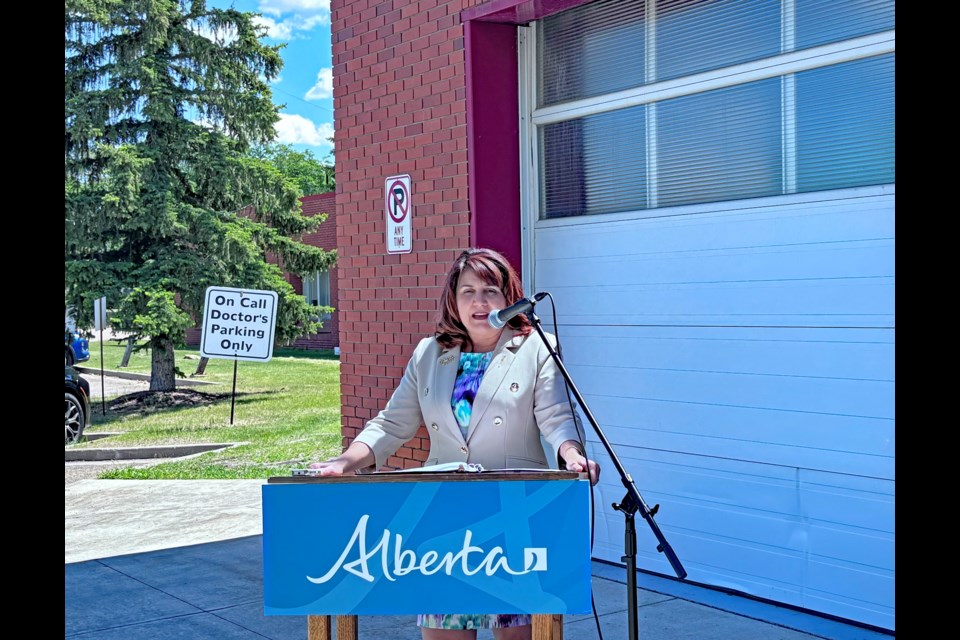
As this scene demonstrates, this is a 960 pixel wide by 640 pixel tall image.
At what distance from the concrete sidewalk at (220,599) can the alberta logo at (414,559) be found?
7.91 ft

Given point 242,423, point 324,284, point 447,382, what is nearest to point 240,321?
point 242,423

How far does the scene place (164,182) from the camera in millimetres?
21016

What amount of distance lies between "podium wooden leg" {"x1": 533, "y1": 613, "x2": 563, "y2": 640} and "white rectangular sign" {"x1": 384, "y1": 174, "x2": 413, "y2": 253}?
4.26 m

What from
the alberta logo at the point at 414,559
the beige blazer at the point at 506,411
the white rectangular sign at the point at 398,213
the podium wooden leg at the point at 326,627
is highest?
the white rectangular sign at the point at 398,213

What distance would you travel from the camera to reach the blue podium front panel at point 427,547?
2.90 m

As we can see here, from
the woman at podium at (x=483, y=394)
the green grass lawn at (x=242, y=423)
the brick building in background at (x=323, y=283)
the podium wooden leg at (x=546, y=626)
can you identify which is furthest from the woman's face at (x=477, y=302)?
the brick building in background at (x=323, y=283)

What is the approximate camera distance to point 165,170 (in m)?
21.1

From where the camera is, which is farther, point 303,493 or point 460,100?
point 460,100

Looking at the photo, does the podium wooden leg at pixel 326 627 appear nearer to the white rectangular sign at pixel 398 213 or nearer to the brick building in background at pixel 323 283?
the white rectangular sign at pixel 398 213

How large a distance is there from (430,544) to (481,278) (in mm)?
1125

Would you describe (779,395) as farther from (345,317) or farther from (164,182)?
(164,182)

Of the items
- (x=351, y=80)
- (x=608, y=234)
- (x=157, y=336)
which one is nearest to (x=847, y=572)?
(x=608, y=234)

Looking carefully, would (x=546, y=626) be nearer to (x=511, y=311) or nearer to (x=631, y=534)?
(x=631, y=534)
